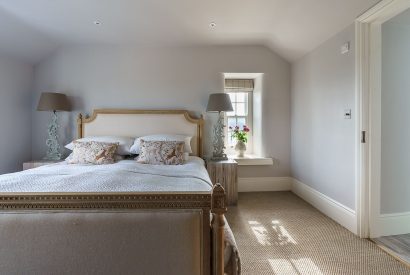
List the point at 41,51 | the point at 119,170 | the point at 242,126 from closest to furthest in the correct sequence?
1. the point at 119,170
2. the point at 41,51
3. the point at 242,126

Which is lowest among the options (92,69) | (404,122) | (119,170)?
(119,170)

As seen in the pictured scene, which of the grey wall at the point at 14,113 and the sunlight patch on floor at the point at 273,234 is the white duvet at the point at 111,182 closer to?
the sunlight patch on floor at the point at 273,234

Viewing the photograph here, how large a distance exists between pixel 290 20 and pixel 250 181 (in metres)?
2.35

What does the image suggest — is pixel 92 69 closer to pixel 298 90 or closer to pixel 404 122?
pixel 298 90

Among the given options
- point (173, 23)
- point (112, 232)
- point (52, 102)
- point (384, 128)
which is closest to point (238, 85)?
point (173, 23)

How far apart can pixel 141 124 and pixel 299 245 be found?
261 cm

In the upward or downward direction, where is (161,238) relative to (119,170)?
downward

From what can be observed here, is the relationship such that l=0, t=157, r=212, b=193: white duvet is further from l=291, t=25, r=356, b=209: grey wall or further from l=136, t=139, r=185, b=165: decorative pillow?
l=291, t=25, r=356, b=209: grey wall

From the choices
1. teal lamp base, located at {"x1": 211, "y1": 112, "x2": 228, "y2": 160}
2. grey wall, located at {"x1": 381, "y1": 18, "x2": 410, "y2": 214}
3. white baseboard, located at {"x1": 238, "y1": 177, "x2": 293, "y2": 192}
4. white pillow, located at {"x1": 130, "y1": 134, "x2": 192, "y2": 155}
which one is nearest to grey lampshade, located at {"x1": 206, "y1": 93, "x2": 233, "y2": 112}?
teal lamp base, located at {"x1": 211, "y1": 112, "x2": 228, "y2": 160}

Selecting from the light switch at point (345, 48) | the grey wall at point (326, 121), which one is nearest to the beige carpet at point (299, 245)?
the grey wall at point (326, 121)

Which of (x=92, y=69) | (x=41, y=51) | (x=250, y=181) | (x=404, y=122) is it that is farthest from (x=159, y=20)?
(x=404, y=122)

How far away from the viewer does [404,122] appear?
243 cm

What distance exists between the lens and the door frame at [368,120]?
228 cm

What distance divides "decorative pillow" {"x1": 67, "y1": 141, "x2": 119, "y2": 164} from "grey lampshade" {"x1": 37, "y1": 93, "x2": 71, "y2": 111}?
0.77 m
